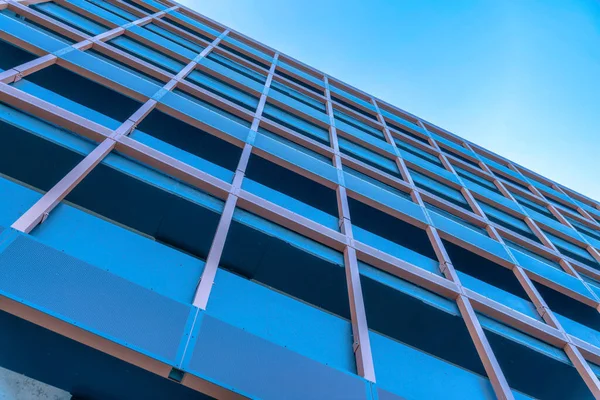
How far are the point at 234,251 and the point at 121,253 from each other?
2839mm

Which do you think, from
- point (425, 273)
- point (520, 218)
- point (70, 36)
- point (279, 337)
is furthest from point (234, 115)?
point (520, 218)

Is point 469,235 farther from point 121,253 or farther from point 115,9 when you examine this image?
point 115,9

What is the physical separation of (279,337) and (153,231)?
4020mm

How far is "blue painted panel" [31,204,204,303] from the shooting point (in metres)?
5.55

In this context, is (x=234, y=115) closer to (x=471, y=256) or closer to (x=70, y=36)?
(x=70, y=36)

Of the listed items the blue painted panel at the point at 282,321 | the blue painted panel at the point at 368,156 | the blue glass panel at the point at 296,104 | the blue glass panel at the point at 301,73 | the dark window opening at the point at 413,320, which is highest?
the blue glass panel at the point at 301,73

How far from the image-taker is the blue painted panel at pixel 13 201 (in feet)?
18.0

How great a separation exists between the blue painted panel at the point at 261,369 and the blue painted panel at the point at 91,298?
39 centimetres

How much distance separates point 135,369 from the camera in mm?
4895

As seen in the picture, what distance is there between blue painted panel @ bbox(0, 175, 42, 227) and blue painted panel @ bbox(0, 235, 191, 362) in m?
0.71

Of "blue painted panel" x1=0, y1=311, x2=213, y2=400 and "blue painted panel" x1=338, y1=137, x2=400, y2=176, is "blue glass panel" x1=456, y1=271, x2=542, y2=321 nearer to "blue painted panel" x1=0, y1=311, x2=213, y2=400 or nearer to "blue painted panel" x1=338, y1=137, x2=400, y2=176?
"blue painted panel" x1=338, y1=137, x2=400, y2=176

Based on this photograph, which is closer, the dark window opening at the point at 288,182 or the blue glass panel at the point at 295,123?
the dark window opening at the point at 288,182

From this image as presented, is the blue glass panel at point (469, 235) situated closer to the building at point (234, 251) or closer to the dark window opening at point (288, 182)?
the building at point (234, 251)

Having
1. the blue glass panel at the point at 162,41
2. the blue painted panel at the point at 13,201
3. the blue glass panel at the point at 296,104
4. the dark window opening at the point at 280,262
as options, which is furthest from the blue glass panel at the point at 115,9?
the blue painted panel at the point at 13,201
